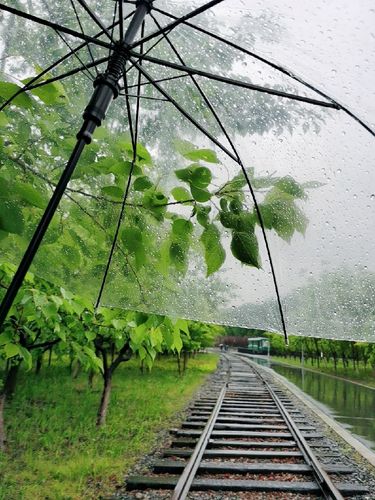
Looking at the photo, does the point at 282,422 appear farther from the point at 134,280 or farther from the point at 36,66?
the point at 36,66

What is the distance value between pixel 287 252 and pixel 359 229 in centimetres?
24

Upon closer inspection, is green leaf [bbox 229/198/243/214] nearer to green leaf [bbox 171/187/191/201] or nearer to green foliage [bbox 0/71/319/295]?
green foliage [bbox 0/71/319/295]

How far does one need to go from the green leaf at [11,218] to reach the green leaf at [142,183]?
1.37 feet

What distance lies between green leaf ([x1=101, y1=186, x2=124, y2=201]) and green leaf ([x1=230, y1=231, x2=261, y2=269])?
0.49 metres

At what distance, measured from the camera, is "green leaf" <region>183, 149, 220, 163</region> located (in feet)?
4.55

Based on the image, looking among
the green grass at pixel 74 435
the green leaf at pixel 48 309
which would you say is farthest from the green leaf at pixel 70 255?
the green grass at pixel 74 435

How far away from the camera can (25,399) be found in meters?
11.9

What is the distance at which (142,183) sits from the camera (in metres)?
1.52

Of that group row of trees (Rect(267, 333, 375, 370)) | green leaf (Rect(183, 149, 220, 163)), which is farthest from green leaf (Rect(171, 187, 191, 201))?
row of trees (Rect(267, 333, 375, 370))

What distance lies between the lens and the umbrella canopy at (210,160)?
1.23 m

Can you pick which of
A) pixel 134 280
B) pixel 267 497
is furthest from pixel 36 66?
pixel 267 497

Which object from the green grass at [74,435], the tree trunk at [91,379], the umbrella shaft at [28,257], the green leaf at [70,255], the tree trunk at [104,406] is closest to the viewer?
the umbrella shaft at [28,257]

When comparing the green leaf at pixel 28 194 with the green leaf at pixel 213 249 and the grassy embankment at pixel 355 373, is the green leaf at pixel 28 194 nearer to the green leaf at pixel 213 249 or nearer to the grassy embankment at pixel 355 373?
the green leaf at pixel 213 249

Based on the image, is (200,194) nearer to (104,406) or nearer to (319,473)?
(319,473)
